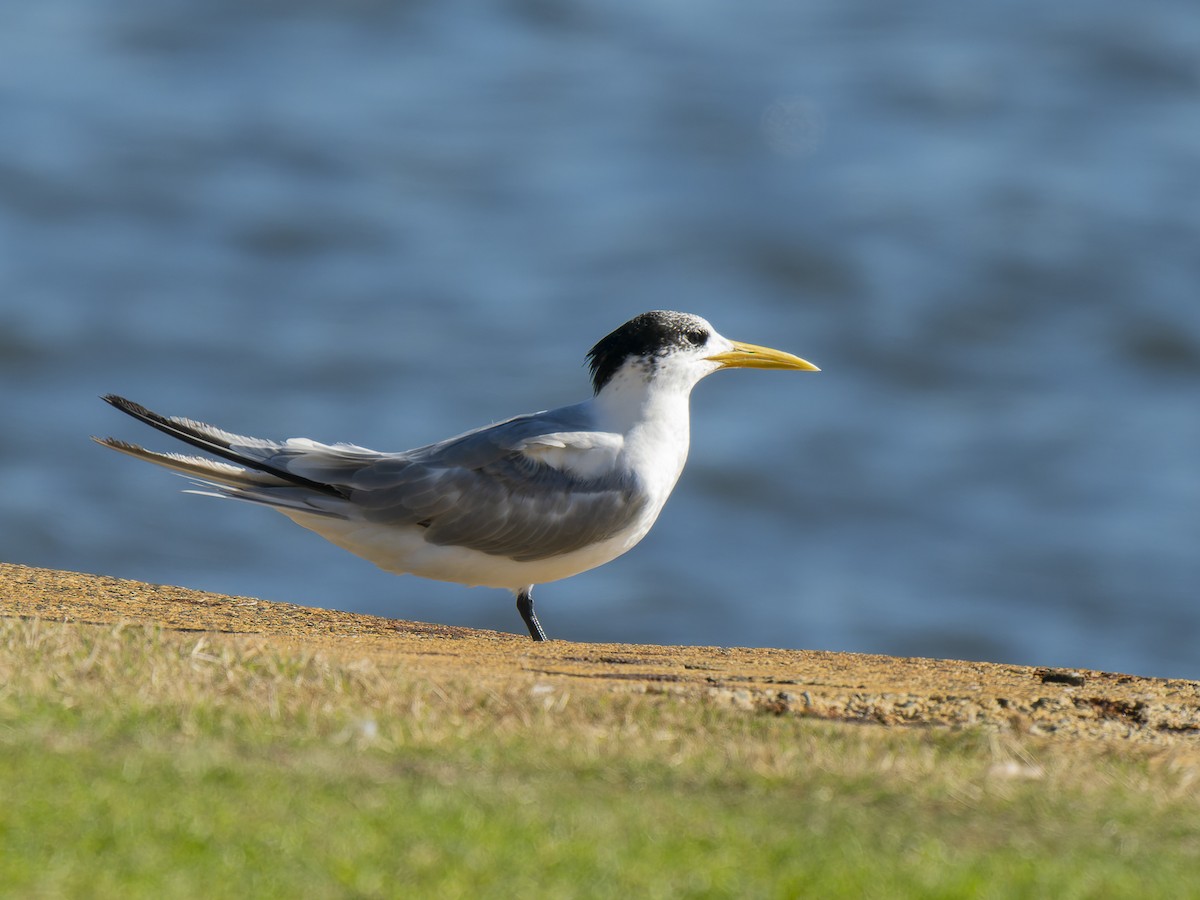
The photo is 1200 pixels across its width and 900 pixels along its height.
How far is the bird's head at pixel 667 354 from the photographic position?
732 centimetres

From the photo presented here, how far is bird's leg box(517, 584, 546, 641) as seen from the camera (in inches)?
278

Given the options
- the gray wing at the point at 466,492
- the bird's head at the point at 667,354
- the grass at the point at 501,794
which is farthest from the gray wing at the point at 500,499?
the grass at the point at 501,794

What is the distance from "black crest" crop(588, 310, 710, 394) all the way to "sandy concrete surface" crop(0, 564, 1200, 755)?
4.59 feet

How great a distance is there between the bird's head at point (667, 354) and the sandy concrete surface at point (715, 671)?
1.37m

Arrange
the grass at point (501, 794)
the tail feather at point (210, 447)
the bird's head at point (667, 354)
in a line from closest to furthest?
the grass at point (501, 794)
the tail feather at point (210, 447)
the bird's head at point (667, 354)

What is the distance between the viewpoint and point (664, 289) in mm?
19344

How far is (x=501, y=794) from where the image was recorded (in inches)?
143

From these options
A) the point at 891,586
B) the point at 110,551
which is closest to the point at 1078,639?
the point at 891,586

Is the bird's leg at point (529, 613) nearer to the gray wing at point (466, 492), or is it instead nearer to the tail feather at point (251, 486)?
the gray wing at point (466, 492)

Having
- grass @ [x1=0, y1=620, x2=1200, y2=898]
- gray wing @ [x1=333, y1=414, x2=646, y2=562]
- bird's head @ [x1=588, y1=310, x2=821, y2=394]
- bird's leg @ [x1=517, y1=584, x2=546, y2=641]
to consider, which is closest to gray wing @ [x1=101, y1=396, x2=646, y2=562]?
gray wing @ [x1=333, y1=414, x2=646, y2=562]

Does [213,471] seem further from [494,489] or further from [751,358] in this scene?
[751,358]

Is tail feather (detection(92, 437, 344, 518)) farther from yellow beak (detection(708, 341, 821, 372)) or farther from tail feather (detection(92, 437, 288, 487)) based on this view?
yellow beak (detection(708, 341, 821, 372))

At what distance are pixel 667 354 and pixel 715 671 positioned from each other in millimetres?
2193

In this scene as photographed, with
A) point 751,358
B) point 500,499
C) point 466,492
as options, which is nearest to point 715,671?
point 500,499
